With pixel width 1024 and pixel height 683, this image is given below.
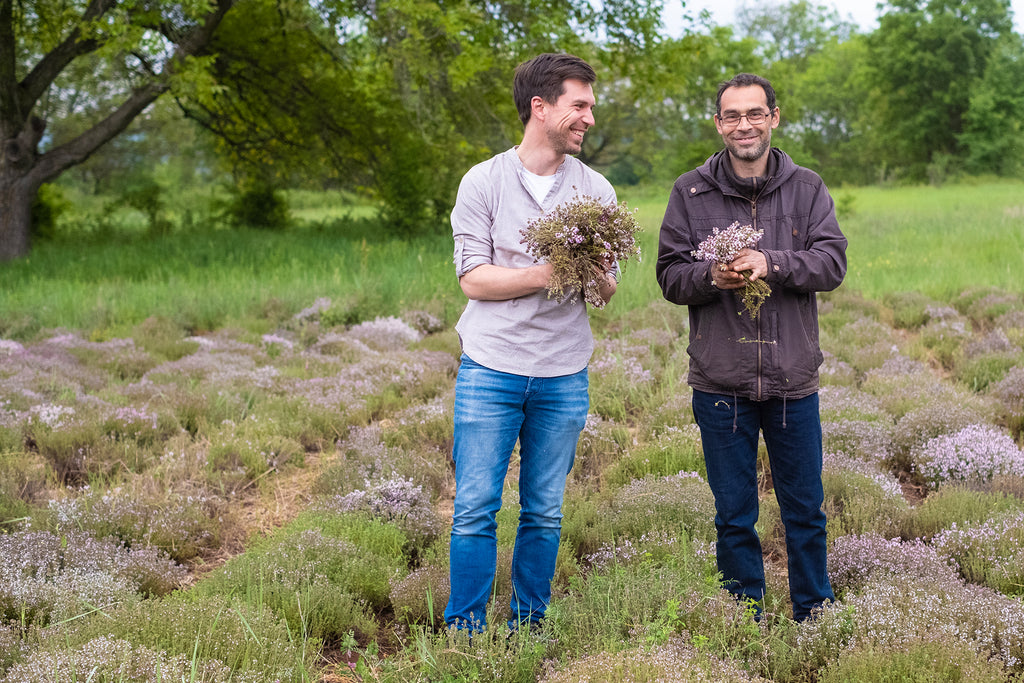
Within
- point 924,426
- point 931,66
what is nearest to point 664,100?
point 931,66

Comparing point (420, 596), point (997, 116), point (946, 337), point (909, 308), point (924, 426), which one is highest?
point (997, 116)

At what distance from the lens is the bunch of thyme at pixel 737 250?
10.2 ft

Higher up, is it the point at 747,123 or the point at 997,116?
the point at 997,116

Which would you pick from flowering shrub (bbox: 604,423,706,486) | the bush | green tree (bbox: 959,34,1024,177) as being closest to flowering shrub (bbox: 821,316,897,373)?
flowering shrub (bbox: 604,423,706,486)

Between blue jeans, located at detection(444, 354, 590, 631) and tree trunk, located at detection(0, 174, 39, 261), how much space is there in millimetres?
15058

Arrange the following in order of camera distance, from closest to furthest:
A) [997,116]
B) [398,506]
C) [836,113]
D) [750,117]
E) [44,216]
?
[750,117]
[398,506]
[44,216]
[997,116]
[836,113]

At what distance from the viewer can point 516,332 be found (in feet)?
10.4

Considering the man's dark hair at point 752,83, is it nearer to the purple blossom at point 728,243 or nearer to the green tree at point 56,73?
the purple blossom at point 728,243

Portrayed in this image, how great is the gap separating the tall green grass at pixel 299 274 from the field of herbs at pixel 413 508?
202 millimetres

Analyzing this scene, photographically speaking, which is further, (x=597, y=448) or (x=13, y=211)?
(x=13, y=211)

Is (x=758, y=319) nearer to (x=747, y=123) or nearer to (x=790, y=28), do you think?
(x=747, y=123)

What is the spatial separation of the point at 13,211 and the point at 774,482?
625 inches

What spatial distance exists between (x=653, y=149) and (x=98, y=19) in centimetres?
4705

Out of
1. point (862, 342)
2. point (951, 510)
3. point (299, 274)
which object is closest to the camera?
point (951, 510)
